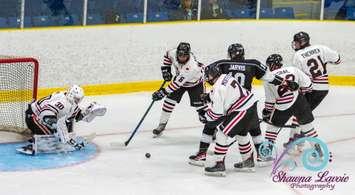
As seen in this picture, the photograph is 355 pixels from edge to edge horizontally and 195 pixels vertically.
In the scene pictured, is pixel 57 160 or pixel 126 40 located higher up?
pixel 126 40

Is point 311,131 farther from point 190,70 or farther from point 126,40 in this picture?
point 126,40

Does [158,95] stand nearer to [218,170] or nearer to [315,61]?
[218,170]

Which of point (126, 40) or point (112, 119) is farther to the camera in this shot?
point (126, 40)

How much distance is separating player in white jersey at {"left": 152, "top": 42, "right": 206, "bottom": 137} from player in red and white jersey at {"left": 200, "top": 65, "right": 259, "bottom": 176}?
A: 2.86 ft

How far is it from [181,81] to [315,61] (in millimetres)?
1103

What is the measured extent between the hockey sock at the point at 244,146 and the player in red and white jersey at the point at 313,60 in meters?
0.94

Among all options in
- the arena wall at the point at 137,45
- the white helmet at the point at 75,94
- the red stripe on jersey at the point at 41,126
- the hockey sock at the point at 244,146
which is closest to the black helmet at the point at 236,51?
the hockey sock at the point at 244,146

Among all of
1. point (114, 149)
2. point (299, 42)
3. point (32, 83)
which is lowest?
point (114, 149)

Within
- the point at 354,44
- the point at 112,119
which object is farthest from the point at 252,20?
the point at 112,119

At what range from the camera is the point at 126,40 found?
816 centimetres

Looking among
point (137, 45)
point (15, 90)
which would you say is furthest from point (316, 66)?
point (137, 45)

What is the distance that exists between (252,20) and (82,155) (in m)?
4.54

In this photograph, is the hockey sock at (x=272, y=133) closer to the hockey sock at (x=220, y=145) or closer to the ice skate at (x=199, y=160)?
the ice skate at (x=199, y=160)

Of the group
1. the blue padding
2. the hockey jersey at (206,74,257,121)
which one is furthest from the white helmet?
the blue padding
